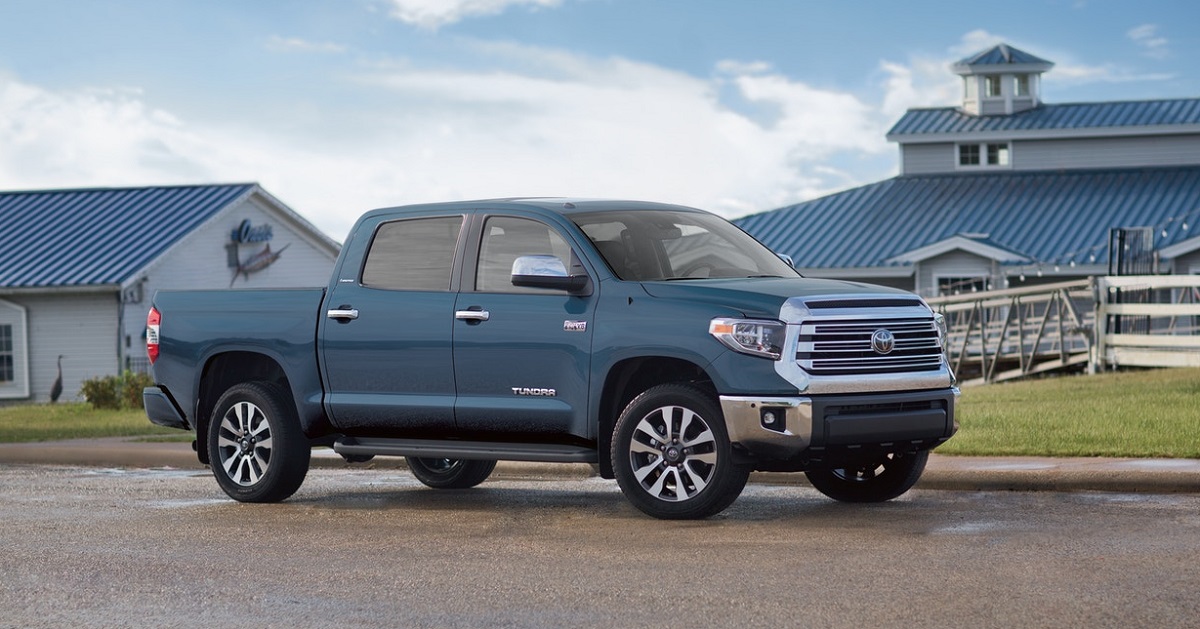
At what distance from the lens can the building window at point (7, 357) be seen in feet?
124

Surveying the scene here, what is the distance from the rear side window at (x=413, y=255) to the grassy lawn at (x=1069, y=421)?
5072mm

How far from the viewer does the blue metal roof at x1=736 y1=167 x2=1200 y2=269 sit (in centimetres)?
4047

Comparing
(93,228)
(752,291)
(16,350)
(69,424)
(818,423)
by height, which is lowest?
(69,424)

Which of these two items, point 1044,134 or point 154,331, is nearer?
point 154,331

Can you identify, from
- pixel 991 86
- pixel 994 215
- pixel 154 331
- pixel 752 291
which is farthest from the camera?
pixel 991 86

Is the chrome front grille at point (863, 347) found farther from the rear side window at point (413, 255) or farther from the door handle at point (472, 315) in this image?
the rear side window at point (413, 255)

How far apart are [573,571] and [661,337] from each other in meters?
2.03

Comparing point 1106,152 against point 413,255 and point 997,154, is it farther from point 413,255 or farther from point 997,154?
point 413,255

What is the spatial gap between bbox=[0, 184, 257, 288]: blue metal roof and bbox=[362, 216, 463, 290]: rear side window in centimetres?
2595

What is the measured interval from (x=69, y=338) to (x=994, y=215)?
23.5 metres

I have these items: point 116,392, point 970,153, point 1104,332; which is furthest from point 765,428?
point 970,153

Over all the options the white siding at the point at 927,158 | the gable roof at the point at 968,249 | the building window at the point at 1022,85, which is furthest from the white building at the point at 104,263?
the building window at the point at 1022,85

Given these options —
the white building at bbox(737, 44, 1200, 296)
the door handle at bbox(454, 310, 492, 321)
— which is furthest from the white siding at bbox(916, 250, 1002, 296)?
the door handle at bbox(454, 310, 492, 321)

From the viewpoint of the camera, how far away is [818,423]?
9.43m
